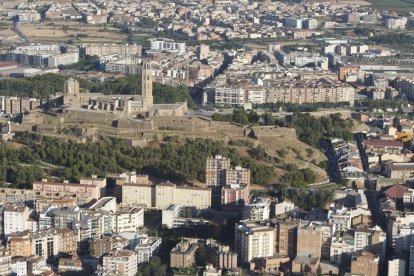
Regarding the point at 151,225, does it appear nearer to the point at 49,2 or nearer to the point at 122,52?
the point at 122,52

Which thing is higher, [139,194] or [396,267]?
[396,267]

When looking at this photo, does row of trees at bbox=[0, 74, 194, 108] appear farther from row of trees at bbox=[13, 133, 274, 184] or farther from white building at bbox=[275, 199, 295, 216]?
white building at bbox=[275, 199, 295, 216]

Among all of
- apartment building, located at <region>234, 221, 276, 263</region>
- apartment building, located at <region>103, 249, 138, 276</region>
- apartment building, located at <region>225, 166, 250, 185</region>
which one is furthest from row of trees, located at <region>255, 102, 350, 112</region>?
apartment building, located at <region>103, 249, 138, 276</region>

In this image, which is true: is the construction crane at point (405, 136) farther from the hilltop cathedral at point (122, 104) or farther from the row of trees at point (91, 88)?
the row of trees at point (91, 88)

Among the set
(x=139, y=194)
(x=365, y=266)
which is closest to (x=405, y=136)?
(x=139, y=194)

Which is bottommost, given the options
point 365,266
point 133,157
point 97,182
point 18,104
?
point 18,104

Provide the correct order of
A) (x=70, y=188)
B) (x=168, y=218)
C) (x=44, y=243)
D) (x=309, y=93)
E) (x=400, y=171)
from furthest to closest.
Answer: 1. (x=309, y=93)
2. (x=400, y=171)
3. (x=70, y=188)
4. (x=168, y=218)
5. (x=44, y=243)

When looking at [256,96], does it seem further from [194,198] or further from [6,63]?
[194,198]
